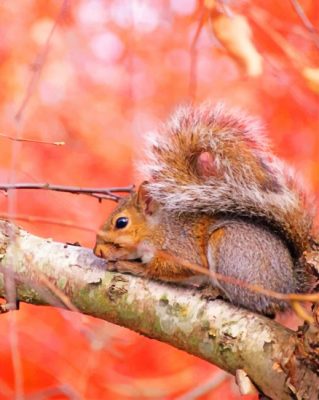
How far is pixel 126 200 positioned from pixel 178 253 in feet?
1.03

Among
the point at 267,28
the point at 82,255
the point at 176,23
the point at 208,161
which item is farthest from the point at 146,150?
the point at 176,23

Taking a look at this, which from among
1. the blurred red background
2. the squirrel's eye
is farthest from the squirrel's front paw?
the blurred red background

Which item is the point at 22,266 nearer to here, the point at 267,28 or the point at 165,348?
the point at 267,28

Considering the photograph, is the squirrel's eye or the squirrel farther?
the squirrel's eye

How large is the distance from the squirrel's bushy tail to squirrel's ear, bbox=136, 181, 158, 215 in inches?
2.6

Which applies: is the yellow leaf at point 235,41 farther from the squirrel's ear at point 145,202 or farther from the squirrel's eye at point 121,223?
the squirrel's eye at point 121,223

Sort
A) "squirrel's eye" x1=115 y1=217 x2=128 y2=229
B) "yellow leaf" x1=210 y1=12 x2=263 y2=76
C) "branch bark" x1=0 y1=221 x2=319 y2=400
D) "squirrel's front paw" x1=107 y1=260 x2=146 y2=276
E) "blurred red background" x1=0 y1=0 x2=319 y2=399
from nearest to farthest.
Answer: "branch bark" x1=0 y1=221 x2=319 y2=400 → "squirrel's front paw" x1=107 y1=260 x2=146 y2=276 → "yellow leaf" x1=210 y1=12 x2=263 y2=76 → "squirrel's eye" x1=115 y1=217 x2=128 y2=229 → "blurred red background" x1=0 y1=0 x2=319 y2=399

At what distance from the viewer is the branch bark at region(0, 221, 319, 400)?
2172 mm

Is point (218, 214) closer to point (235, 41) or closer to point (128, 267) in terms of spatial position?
point (128, 267)

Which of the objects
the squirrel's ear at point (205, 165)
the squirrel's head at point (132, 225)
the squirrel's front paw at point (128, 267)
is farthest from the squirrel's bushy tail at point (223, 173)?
the squirrel's front paw at point (128, 267)

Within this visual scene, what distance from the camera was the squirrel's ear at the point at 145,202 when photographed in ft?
9.89

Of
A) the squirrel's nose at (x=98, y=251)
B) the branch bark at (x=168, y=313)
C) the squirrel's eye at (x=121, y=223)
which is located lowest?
the branch bark at (x=168, y=313)

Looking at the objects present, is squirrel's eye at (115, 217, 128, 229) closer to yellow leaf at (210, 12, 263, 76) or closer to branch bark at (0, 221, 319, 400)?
branch bark at (0, 221, 319, 400)

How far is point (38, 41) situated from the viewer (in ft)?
16.2
